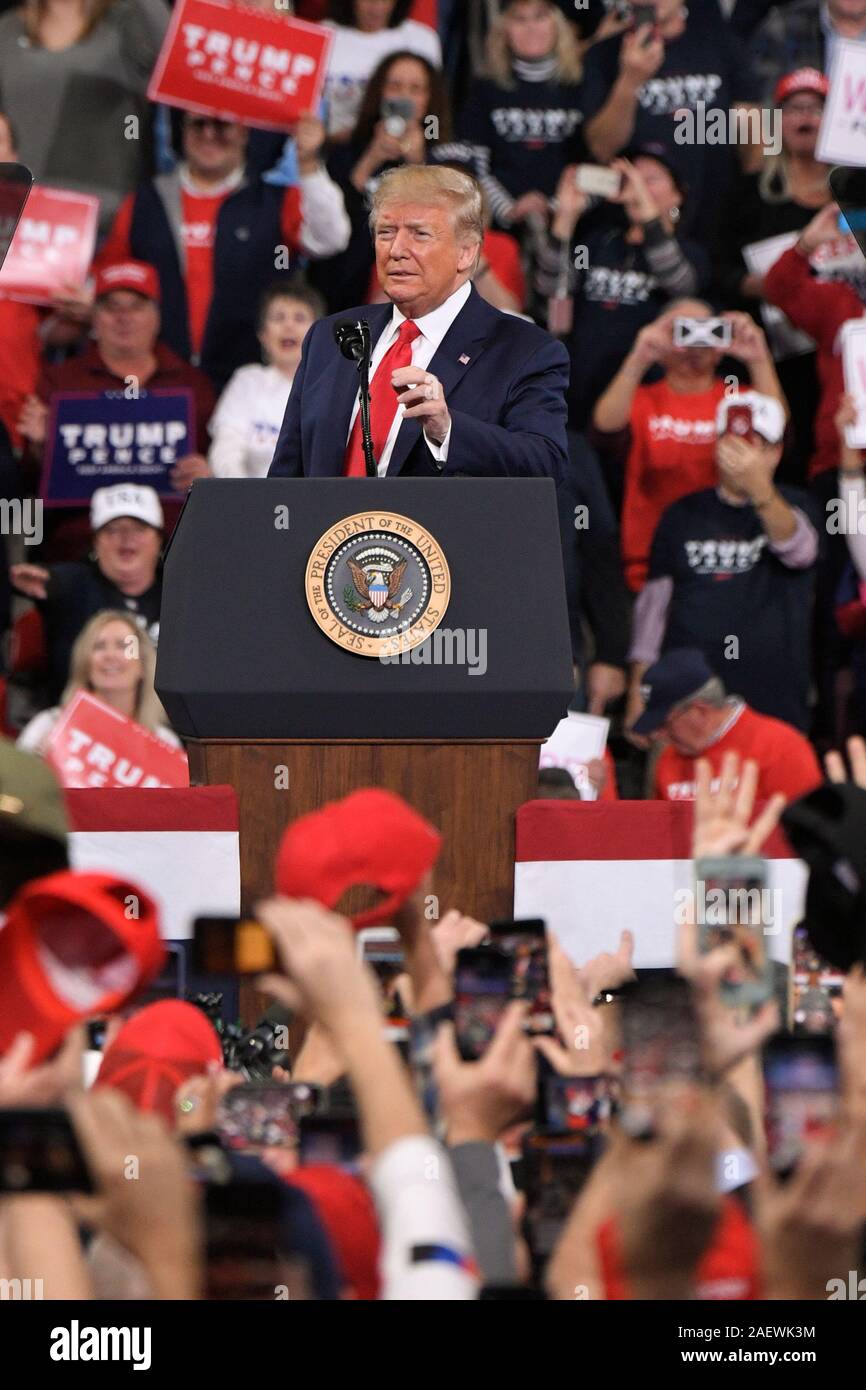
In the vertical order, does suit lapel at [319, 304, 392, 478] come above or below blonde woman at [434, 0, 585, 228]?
below

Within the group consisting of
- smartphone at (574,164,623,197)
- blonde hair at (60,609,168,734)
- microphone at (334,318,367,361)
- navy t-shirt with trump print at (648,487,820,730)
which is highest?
smartphone at (574,164,623,197)

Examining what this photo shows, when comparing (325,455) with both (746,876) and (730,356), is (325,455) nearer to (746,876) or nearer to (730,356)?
(746,876)

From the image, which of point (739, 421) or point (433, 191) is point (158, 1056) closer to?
point (433, 191)

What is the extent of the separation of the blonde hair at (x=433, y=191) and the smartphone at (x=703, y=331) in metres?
2.62

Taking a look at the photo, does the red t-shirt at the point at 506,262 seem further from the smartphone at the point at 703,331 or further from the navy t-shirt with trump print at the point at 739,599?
the navy t-shirt with trump print at the point at 739,599

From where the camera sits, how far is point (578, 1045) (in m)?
2.51

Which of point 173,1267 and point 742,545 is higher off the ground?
point 742,545

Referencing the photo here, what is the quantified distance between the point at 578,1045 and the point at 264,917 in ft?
1.99

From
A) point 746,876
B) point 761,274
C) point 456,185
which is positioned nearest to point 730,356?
point 761,274

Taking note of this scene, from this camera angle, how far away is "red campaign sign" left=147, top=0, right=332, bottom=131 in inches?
245

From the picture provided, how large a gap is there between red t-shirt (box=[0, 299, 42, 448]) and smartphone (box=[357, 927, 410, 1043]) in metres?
3.44

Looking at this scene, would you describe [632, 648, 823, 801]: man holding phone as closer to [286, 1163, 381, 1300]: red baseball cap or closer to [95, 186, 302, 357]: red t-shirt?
[95, 186, 302, 357]: red t-shirt

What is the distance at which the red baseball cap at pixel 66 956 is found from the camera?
2.06 m

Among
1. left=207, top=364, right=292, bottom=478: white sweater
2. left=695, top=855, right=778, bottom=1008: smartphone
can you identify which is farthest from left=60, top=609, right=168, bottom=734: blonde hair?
left=695, top=855, right=778, bottom=1008: smartphone
